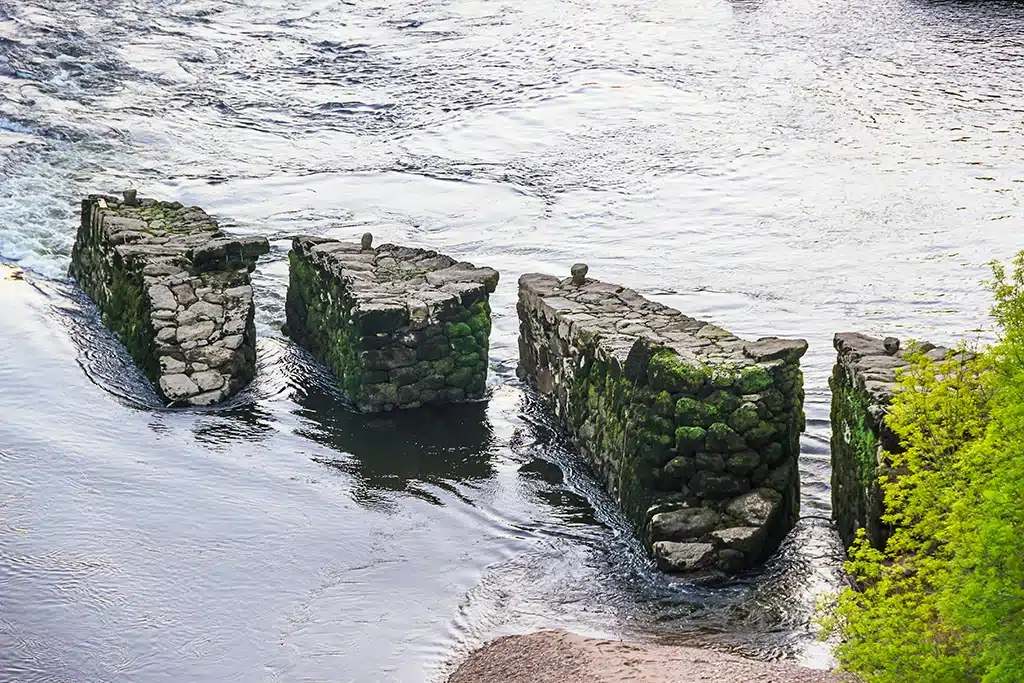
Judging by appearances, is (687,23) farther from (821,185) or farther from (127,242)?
(127,242)

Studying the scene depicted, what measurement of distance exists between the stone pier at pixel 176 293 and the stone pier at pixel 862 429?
→ 26.9 feet

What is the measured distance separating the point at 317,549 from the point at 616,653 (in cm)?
391

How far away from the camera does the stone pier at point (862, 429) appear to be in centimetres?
1292

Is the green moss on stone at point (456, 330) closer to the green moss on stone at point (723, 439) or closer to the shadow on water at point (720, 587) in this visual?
the shadow on water at point (720, 587)

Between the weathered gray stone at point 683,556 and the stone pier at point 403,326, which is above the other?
the stone pier at point 403,326

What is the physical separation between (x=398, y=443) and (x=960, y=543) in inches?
372

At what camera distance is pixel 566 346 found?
1705 centimetres

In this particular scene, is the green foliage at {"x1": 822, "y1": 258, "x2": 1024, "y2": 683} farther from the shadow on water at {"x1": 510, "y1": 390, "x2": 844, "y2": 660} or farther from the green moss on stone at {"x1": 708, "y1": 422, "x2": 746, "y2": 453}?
the green moss on stone at {"x1": 708, "y1": 422, "x2": 746, "y2": 453}

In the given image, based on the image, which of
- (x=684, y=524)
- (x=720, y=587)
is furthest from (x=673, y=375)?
(x=720, y=587)

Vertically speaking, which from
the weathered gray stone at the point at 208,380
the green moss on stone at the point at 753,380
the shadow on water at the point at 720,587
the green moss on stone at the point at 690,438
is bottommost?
the shadow on water at the point at 720,587

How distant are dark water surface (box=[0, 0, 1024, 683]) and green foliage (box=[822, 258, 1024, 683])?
8.74ft

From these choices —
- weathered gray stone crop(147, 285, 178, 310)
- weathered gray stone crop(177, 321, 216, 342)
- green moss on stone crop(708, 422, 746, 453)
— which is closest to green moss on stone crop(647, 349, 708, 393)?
green moss on stone crop(708, 422, 746, 453)

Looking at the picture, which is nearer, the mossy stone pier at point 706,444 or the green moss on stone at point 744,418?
the mossy stone pier at point 706,444

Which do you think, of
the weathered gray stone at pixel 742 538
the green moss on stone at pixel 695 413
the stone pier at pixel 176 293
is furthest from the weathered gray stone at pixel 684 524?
the stone pier at pixel 176 293
